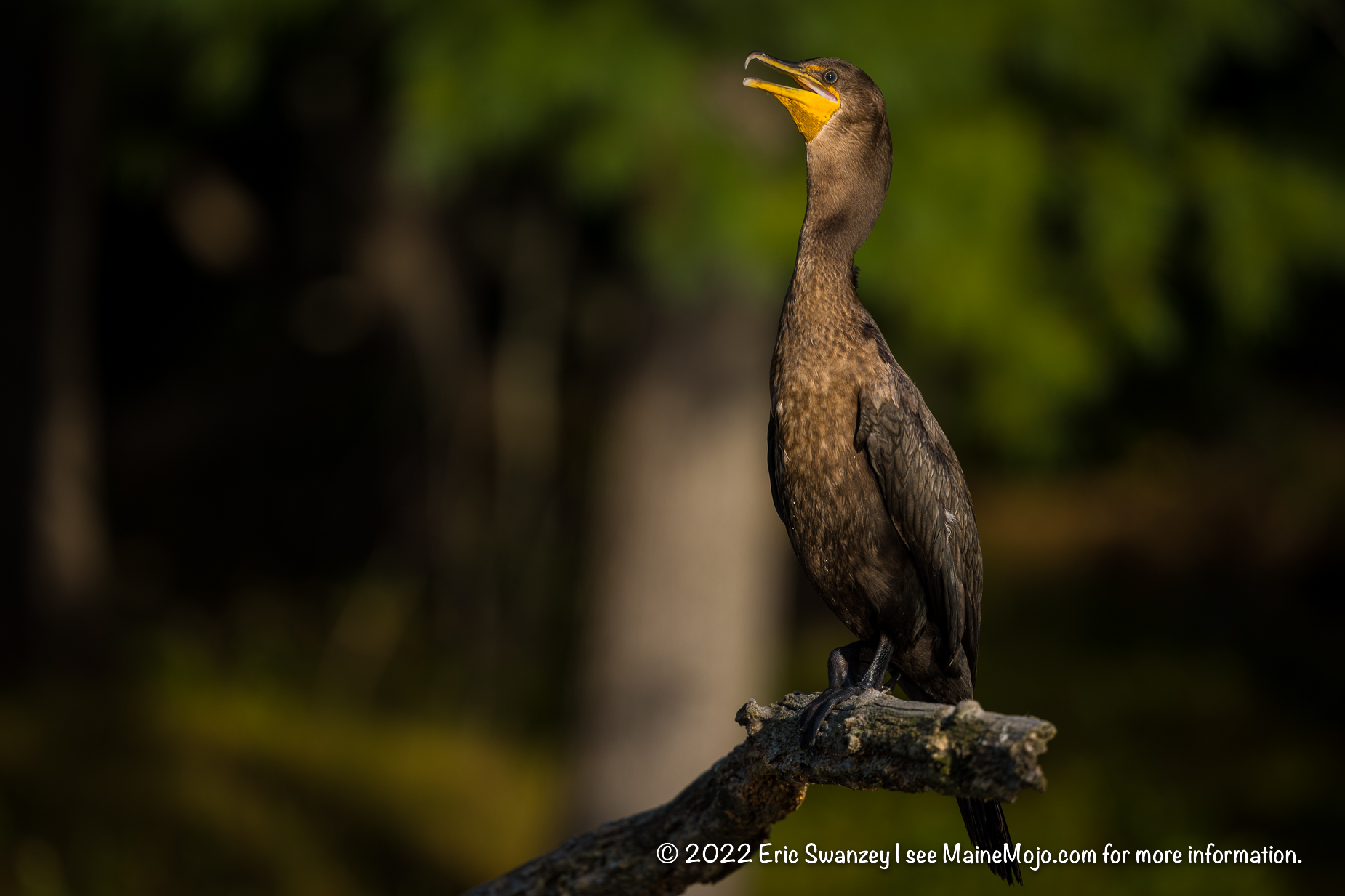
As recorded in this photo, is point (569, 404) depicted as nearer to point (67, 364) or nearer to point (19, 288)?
point (67, 364)

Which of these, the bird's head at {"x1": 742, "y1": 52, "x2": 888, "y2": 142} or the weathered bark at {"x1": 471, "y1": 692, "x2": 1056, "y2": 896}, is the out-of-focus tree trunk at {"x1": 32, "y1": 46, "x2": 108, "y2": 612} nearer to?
the weathered bark at {"x1": 471, "y1": 692, "x2": 1056, "y2": 896}

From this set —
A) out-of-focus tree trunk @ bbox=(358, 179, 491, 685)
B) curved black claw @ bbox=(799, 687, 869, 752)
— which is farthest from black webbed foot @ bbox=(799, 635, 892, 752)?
out-of-focus tree trunk @ bbox=(358, 179, 491, 685)

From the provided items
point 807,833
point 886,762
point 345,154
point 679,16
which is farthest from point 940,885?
point 345,154

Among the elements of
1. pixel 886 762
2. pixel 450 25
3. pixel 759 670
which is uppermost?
pixel 450 25

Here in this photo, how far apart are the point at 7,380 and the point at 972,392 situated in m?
7.17

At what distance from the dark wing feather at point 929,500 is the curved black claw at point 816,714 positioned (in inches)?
8.7

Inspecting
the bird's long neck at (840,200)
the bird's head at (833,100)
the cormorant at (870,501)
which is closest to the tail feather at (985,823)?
the cormorant at (870,501)

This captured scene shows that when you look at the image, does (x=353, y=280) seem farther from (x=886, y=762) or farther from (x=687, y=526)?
(x=886, y=762)

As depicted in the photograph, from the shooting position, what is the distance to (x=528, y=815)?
333 inches

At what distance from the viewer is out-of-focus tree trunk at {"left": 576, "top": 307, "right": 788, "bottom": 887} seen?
653 centimetres

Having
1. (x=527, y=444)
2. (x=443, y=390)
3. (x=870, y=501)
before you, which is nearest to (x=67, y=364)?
(x=443, y=390)

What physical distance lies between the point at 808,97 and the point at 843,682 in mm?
1052

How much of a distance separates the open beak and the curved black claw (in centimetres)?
92

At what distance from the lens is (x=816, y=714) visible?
2068mm
